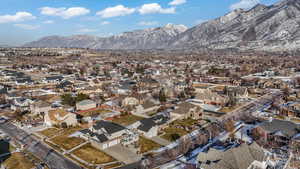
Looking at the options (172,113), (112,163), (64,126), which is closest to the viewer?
(112,163)

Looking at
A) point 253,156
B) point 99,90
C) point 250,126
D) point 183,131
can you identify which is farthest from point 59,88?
point 253,156

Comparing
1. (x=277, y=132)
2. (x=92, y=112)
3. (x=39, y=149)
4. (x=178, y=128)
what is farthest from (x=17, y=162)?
(x=277, y=132)

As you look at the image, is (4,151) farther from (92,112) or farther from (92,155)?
(92,112)

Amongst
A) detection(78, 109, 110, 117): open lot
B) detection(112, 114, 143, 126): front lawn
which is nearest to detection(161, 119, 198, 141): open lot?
detection(112, 114, 143, 126): front lawn

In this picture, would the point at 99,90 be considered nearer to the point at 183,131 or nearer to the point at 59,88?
the point at 59,88

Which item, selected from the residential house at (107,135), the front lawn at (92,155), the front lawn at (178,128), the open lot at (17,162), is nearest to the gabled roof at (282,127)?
the front lawn at (178,128)
